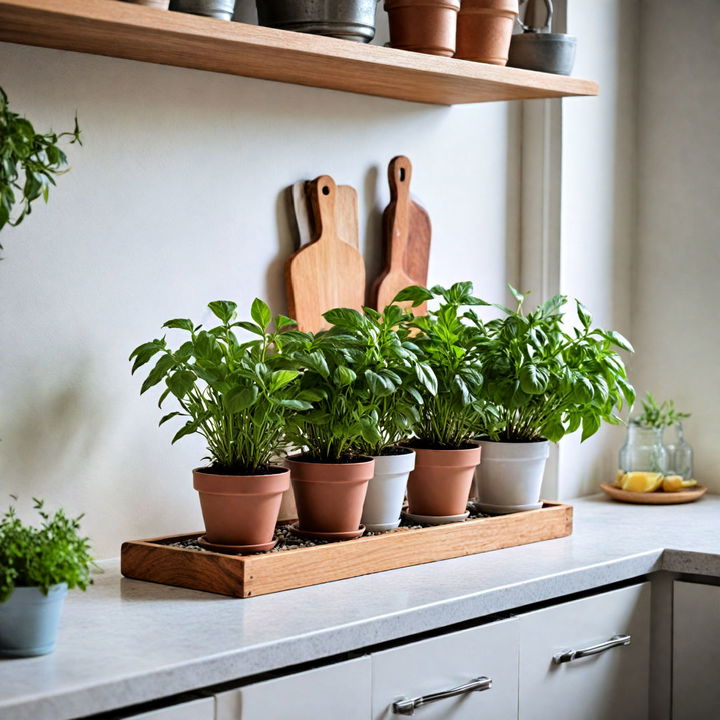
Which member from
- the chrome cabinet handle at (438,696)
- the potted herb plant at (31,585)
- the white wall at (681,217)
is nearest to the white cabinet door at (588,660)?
the chrome cabinet handle at (438,696)

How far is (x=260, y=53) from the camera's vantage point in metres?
1.74

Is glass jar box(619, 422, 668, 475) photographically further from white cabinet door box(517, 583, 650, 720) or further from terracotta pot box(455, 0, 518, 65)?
terracotta pot box(455, 0, 518, 65)

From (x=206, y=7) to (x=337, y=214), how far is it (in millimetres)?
552

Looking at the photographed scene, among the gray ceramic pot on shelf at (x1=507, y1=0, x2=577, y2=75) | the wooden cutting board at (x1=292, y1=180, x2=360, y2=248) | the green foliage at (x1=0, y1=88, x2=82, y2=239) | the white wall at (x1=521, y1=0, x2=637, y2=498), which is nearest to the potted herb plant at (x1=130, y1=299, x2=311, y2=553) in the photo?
the green foliage at (x1=0, y1=88, x2=82, y2=239)

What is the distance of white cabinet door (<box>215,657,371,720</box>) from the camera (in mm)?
1353

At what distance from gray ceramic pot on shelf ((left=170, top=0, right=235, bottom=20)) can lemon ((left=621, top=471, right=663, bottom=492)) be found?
1379mm

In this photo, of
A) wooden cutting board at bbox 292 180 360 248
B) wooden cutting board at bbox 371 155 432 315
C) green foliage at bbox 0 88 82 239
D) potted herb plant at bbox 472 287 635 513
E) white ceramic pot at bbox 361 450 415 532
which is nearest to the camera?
green foliage at bbox 0 88 82 239

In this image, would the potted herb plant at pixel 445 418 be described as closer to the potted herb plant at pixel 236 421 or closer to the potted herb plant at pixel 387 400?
the potted herb plant at pixel 387 400

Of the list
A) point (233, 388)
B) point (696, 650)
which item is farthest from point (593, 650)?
point (233, 388)

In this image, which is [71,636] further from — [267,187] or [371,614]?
[267,187]

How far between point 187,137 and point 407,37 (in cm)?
40

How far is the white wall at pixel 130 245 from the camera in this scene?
5.66 feet

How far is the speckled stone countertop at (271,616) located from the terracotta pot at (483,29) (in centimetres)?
86

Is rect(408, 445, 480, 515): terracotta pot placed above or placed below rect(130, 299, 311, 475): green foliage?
below
